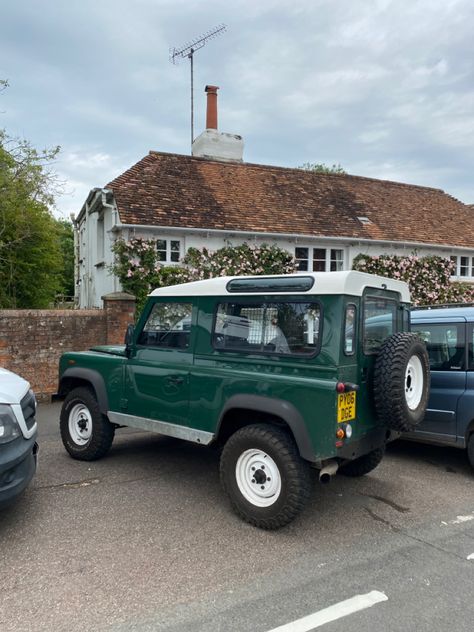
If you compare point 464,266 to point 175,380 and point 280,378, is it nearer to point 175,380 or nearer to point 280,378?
point 175,380

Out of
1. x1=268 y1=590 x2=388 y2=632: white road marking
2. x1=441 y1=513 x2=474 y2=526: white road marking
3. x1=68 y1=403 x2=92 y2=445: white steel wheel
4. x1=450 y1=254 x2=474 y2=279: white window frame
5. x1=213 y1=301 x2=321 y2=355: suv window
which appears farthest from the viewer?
x1=450 y1=254 x2=474 y2=279: white window frame

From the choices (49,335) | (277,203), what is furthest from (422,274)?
(49,335)

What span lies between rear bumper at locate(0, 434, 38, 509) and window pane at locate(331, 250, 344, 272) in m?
12.6

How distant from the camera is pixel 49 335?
29.6 feet

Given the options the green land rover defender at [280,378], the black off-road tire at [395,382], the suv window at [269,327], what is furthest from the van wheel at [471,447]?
the suv window at [269,327]

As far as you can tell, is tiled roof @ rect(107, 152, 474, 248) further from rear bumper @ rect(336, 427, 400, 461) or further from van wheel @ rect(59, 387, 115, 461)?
rear bumper @ rect(336, 427, 400, 461)

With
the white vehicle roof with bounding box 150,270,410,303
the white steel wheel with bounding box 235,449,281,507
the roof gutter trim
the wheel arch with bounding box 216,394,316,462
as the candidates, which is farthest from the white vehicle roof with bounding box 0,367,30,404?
the roof gutter trim

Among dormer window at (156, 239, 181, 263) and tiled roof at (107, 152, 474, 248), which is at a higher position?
tiled roof at (107, 152, 474, 248)

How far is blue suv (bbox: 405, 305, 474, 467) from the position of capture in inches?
205

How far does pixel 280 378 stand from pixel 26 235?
864 cm

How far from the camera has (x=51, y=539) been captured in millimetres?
3678

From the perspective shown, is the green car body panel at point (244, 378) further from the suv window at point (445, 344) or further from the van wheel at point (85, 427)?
the suv window at point (445, 344)

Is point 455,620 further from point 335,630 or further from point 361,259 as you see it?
point 361,259

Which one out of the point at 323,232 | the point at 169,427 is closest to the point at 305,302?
the point at 169,427
